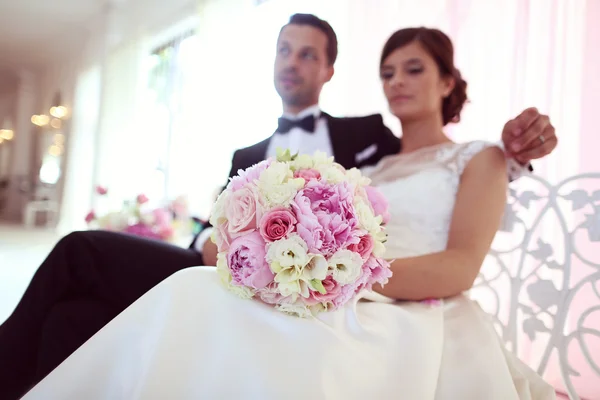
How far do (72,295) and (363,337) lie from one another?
71 cm

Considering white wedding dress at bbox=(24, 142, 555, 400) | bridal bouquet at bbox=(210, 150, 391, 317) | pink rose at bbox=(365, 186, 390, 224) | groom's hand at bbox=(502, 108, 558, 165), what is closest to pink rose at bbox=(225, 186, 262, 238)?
bridal bouquet at bbox=(210, 150, 391, 317)

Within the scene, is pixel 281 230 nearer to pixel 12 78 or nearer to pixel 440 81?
pixel 440 81

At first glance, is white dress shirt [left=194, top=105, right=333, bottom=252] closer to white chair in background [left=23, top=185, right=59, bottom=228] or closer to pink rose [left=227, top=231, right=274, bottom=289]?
pink rose [left=227, top=231, right=274, bottom=289]

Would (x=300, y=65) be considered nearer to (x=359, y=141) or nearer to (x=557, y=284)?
(x=359, y=141)

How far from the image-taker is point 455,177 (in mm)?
1075

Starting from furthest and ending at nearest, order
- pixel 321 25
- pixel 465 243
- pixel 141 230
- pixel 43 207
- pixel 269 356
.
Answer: pixel 43 207 → pixel 141 230 → pixel 321 25 → pixel 465 243 → pixel 269 356

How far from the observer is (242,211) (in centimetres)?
64

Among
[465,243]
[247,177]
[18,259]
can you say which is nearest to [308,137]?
[465,243]

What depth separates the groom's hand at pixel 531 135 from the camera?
0.99 metres

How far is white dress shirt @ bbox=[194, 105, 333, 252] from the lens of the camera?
1.46m

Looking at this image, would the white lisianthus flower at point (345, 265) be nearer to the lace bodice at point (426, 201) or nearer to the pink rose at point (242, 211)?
the pink rose at point (242, 211)

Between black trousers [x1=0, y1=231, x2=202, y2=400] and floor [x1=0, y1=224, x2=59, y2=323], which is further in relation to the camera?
floor [x1=0, y1=224, x2=59, y2=323]

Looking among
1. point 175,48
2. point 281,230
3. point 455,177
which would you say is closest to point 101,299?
point 281,230

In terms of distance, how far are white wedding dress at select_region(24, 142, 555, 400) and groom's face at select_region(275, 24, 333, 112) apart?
86cm
